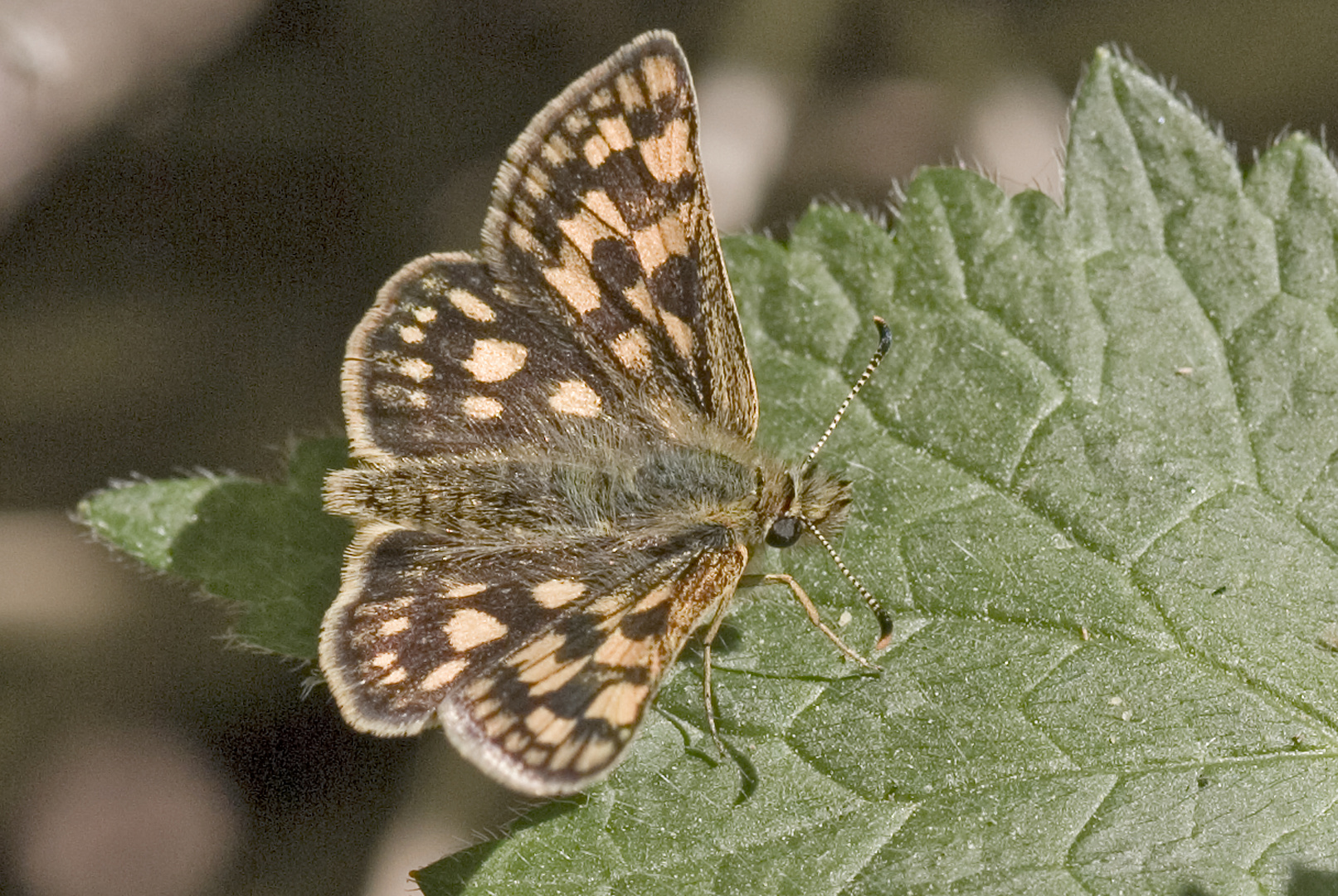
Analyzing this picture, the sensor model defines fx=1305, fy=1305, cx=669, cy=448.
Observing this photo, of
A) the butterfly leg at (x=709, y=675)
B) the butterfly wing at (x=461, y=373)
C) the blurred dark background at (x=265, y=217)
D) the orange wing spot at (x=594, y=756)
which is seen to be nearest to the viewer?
the orange wing spot at (x=594, y=756)

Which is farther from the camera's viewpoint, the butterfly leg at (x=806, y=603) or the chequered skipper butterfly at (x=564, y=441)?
the butterfly leg at (x=806, y=603)

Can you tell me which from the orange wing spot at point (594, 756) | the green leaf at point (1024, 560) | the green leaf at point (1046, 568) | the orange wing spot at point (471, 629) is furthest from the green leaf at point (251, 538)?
the orange wing spot at point (594, 756)

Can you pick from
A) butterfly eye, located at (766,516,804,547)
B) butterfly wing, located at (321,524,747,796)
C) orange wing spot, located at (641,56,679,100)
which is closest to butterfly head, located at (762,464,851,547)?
butterfly eye, located at (766,516,804,547)

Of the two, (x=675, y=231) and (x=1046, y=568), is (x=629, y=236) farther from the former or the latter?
(x=1046, y=568)

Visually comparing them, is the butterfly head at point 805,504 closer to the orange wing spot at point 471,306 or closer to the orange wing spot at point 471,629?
the orange wing spot at point 471,629

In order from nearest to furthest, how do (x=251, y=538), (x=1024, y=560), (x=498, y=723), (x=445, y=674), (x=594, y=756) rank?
1. (x=594, y=756)
2. (x=498, y=723)
3. (x=445, y=674)
4. (x=1024, y=560)
5. (x=251, y=538)

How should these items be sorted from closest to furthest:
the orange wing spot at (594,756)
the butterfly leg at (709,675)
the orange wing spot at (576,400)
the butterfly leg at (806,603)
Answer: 1. the orange wing spot at (594,756)
2. the butterfly leg at (709,675)
3. the butterfly leg at (806,603)
4. the orange wing spot at (576,400)

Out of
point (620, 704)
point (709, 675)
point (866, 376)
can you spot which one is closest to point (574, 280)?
point (866, 376)
